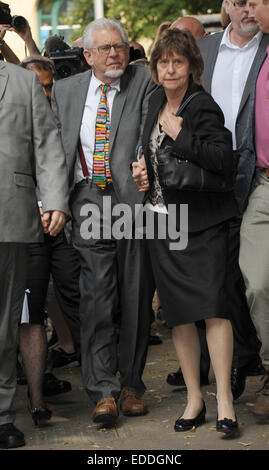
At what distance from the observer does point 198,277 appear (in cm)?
589

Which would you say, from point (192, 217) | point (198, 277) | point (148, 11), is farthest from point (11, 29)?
point (148, 11)

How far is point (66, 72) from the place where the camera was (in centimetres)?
828

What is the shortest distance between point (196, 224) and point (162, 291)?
47 cm

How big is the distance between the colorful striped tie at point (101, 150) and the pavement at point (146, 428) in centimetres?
144

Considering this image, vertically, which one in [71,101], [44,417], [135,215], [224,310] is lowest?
[44,417]

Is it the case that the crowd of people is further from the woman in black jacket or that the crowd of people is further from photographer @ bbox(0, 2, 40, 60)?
photographer @ bbox(0, 2, 40, 60)

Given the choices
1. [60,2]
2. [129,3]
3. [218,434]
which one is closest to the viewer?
[218,434]

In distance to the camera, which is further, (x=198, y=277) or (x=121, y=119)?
(x=121, y=119)

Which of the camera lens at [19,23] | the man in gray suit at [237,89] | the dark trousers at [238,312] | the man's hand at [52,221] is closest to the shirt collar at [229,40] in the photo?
the man in gray suit at [237,89]

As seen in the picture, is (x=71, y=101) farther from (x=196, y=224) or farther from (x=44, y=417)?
(x=44, y=417)

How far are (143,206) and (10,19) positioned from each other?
8.81ft

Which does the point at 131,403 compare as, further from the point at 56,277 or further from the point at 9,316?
the point at 56,277

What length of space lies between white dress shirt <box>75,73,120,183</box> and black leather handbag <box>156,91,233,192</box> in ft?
2.62
